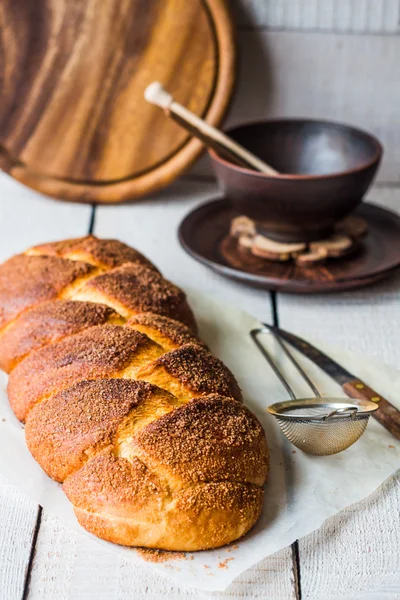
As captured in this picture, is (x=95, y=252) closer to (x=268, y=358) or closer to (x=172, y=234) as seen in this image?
(x=268, y=358)

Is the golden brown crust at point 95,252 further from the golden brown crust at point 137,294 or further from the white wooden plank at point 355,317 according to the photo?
the white wooden plank at point 355,317

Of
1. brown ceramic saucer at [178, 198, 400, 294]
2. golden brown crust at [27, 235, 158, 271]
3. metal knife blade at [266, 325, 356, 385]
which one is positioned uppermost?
golden brown crust at [27, 235, 158, 271]

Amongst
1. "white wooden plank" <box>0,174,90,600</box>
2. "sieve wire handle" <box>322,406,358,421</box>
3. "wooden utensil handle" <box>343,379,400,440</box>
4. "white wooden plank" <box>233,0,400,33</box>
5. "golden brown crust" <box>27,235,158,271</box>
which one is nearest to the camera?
"sieve wire handle" <box>322,406,358,421</box>

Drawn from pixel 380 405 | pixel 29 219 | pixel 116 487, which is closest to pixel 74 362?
pixel 116 487

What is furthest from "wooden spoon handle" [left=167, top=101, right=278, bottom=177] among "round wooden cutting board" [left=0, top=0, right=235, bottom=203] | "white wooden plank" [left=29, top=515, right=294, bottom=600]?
"white wooden plank" [left=29, top=515, right=294, bottom=600]

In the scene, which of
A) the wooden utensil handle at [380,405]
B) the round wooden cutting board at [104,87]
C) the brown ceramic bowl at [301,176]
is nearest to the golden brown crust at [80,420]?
the wooden utensil handle at [380,405]

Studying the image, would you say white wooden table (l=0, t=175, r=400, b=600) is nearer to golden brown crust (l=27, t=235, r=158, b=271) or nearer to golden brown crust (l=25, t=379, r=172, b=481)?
golden brown crust (l=25, t=379, r=172, b=481)
